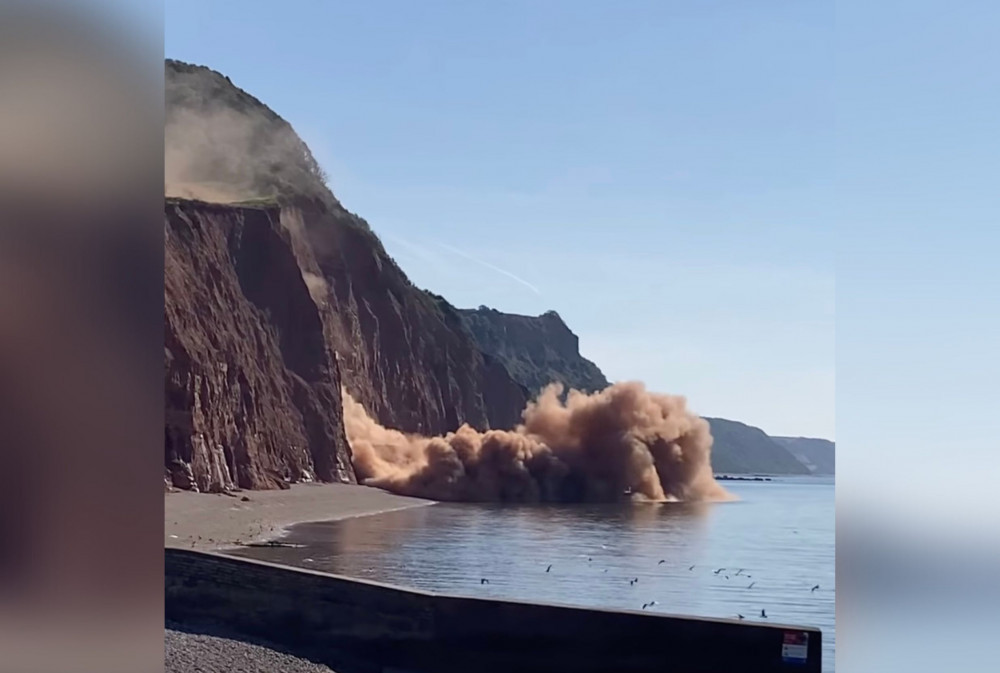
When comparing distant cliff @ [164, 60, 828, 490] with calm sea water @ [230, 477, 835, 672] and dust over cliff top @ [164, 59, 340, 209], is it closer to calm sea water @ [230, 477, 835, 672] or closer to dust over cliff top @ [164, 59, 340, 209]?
dust over cliff top @ [164, 59, 340, 209]

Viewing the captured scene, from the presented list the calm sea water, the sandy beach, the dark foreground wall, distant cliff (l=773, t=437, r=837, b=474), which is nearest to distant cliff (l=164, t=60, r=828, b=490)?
the sandy beach

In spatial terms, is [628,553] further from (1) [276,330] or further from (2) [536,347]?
(1) [276,330]

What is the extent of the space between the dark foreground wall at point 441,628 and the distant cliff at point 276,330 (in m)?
1.39

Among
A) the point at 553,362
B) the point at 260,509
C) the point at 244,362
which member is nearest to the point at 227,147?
the point at 244,362

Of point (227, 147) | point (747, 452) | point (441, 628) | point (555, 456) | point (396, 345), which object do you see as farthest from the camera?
point (396, 345)

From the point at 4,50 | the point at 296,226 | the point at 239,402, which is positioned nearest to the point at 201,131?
the point at 296,226

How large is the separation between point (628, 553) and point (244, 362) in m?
3.06

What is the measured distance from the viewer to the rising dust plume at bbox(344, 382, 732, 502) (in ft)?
17.2

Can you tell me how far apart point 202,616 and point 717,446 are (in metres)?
2.45

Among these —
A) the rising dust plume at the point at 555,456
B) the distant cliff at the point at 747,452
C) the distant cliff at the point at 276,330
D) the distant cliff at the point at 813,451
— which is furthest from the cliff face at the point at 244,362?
the distant cliff at the point at 813,451

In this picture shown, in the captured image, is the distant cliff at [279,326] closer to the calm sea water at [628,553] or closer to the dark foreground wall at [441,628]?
the calm sea water at [628,553]

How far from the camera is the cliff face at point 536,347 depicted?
486cm

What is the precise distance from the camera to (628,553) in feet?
16.5

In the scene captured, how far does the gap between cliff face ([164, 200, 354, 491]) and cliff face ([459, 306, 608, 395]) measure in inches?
67.1
